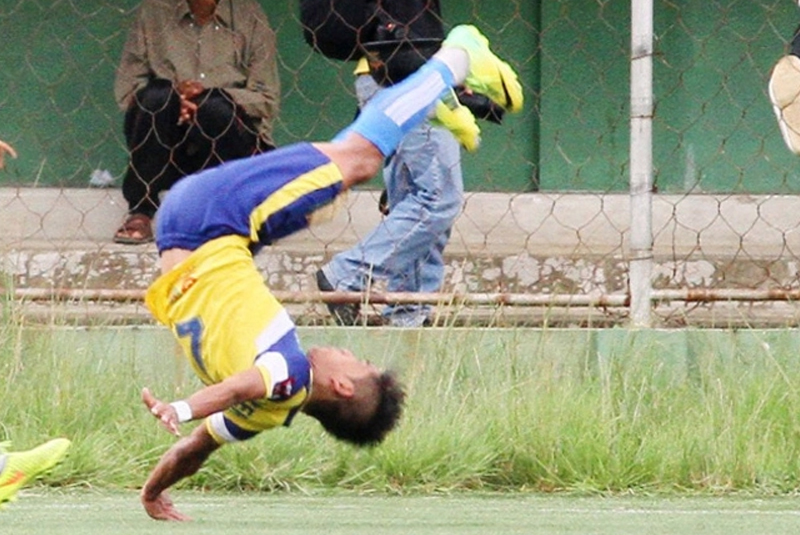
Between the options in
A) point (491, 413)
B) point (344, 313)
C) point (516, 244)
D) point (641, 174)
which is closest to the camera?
point (491, 413)

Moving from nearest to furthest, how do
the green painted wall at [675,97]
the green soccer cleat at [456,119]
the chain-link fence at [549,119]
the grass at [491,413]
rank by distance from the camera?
the green soccer cleat at [456,119] → the grass at [491,413] → the chain-link fence at [549,119] → the green painted wall at [675,97]

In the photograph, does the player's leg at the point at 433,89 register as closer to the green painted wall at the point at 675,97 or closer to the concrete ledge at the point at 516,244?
the concrete ledge at the point at 516,244

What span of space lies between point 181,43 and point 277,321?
3684mm

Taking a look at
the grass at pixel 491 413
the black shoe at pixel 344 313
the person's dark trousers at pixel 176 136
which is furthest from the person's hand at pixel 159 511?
the person's dark trousers at pixel 176 136

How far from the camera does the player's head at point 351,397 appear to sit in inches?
242

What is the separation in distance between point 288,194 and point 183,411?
1.04 metres

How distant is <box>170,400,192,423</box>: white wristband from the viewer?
5391 millimetres

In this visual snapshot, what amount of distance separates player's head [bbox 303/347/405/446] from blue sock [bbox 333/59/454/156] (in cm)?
68

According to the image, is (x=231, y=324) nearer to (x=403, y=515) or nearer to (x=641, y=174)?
(x=403, y=515)

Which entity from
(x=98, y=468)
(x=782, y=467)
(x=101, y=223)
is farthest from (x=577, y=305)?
(x=101, y=223)

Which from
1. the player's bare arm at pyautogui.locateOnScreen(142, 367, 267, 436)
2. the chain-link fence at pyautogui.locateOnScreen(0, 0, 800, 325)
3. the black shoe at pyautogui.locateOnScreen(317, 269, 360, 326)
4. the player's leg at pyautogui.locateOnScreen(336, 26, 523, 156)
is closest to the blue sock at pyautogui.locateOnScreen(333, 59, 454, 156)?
the player's leg at pyautogui.locateOnScreen(336, 26, 523, 156)

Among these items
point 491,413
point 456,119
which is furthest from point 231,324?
point 491,413

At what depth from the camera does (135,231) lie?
9469 mm

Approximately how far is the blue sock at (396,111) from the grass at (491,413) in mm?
1416
